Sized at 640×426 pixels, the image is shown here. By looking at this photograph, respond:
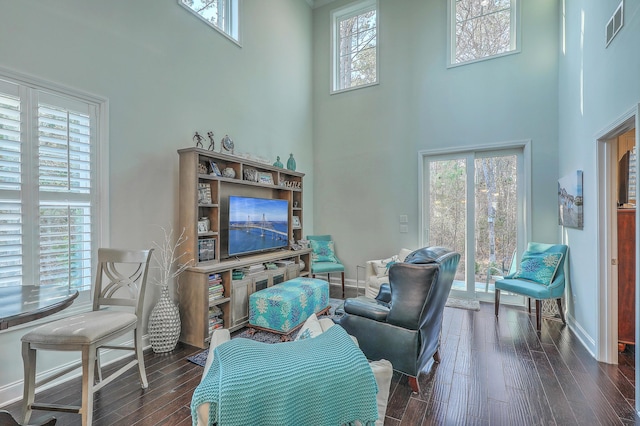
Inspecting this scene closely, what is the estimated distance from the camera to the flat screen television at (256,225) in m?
3.59

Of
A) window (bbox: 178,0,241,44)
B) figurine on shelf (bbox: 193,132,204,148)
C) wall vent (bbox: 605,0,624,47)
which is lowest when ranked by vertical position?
figurine on shelf (bbox: 193,132,204,148)

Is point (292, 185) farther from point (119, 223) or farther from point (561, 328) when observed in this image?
point (561, 328)

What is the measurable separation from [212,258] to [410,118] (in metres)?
3.82

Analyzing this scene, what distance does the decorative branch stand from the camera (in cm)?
305

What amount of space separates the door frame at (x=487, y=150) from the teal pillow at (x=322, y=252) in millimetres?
1511

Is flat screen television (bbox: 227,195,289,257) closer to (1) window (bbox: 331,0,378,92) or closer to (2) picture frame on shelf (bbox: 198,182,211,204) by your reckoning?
(2) picture frame on shelf (bbox: 198,182,211,204)

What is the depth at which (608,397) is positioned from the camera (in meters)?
2.14

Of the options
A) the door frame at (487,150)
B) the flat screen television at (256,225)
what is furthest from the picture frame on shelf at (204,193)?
the door frame at (487,150)

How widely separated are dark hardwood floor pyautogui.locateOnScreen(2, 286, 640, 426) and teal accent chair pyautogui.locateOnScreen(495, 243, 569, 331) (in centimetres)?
50

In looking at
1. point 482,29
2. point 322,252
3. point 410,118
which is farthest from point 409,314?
point 482,29

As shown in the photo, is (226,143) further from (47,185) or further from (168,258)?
(47,185)

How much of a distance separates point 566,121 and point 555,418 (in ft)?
11.3

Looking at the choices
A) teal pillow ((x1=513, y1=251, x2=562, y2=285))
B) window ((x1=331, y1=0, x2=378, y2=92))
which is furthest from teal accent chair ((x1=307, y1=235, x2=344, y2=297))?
window ((x1=331, y1=0, x2=378, y2=92))

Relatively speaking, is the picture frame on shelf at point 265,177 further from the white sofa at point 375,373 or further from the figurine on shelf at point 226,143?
the white sofa at point 375,373
